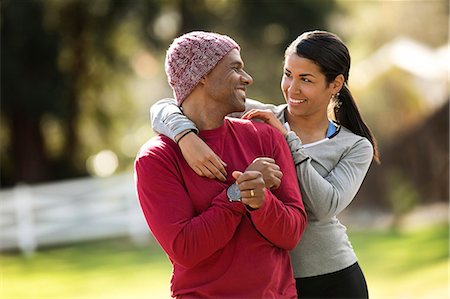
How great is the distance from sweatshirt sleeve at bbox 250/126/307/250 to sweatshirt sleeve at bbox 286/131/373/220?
0.08 m

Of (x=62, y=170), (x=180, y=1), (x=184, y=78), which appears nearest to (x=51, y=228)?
(x=62, y=170)

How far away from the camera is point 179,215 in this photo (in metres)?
2.76

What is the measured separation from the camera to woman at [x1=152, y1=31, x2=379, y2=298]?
10.2 ft

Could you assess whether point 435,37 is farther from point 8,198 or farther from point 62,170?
point 8,198

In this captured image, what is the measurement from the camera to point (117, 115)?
1950 centimetres

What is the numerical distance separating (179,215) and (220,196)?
144mm

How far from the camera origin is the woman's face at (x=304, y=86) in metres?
3.25

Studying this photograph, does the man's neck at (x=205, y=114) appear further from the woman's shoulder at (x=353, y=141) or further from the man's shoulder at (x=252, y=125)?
the woman's shoulder at (x=353, y=141)

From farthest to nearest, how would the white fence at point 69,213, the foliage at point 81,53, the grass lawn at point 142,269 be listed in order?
the foliage at point 81,53 < the white fence at point 69,213 < the grass lawn at point 142,269

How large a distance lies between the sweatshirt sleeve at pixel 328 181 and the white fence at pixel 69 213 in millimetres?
10265

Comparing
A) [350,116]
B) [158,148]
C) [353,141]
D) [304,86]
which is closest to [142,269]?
[350,116]

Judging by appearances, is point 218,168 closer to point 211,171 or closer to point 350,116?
point 211,171

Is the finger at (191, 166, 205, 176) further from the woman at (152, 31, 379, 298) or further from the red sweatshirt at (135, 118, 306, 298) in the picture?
the woman at (152, 31, 379, 298)

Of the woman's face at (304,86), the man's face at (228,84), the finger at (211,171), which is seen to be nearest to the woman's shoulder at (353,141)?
the woman's face at (304,86)
